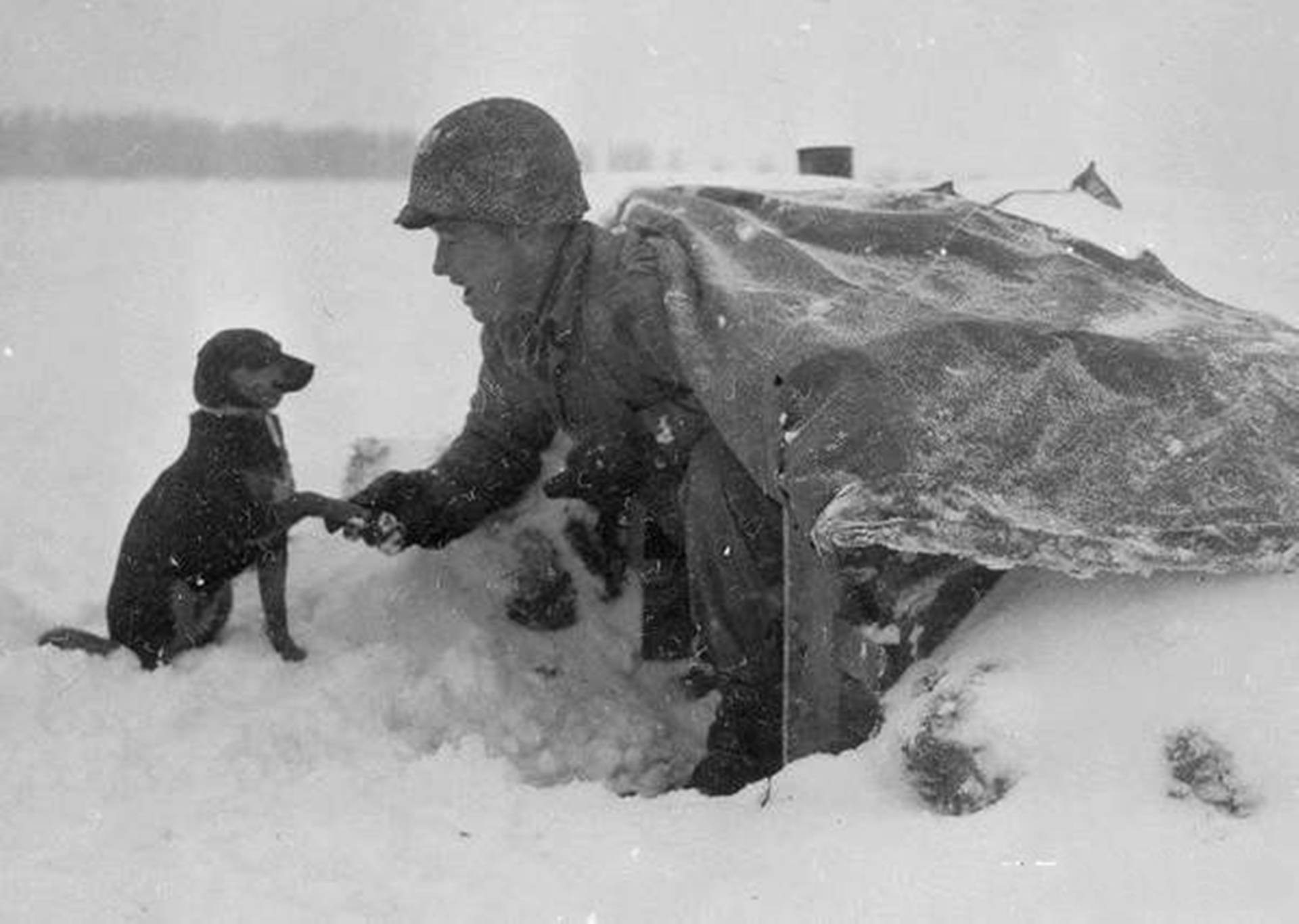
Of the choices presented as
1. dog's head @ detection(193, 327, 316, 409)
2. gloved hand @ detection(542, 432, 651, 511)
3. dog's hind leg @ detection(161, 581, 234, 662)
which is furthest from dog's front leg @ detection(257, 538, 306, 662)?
gloved hand @ detection(542, 432, 651, 511)

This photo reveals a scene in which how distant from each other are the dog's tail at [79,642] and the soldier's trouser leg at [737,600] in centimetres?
163

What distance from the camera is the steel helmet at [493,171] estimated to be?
11.5 ft

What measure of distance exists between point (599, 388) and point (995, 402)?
1.10 meters

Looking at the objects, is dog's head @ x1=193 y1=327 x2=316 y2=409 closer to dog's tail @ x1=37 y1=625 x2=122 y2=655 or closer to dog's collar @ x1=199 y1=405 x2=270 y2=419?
dog's collar @ x1=199 y1=405 x2=270 y2=419

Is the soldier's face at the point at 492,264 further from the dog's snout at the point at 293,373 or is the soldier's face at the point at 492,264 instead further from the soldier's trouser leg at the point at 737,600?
the dog's snout at the point at 293,373

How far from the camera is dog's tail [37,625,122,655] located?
3.84 metres

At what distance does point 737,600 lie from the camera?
329cm

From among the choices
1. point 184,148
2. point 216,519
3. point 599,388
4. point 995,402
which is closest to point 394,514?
point 216,519

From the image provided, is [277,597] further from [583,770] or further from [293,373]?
[583,770]

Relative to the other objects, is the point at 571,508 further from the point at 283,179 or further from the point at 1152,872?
the point at 283,179

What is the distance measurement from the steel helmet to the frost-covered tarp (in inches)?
14.4

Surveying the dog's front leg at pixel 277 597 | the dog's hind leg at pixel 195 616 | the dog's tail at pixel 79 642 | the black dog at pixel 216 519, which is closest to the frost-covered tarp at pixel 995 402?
the black dog at pixel 216 519

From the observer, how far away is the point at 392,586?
392 cm

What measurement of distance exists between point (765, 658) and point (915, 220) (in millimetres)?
1149
